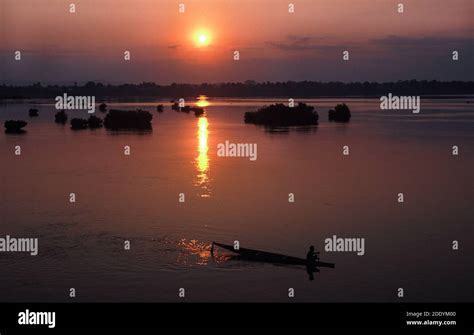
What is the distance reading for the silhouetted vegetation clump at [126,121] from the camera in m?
80.1

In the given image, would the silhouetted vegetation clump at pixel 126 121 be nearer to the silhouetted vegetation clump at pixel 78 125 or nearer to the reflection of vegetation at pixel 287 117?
the silhouetted vegetation clump at pixel 78 125

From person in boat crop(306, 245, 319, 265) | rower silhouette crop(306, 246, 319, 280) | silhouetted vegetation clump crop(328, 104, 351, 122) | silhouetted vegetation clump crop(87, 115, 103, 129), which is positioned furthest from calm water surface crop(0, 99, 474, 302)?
silhouetted vegetation clump crop(328, 104, 351, 122)

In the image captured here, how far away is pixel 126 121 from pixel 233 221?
5586 centimetres

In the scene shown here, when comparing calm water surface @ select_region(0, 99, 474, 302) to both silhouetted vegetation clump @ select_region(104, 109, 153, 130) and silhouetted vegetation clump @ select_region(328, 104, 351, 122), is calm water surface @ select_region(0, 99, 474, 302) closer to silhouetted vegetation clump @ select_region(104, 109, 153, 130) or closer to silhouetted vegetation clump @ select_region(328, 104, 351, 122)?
silhouetted vegetation clump @ select_region(104, 109, 153, 130)

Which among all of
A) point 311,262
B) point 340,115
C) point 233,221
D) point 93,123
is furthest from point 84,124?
point 311,262

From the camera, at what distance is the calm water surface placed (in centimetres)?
1950

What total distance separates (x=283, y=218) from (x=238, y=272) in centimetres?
729

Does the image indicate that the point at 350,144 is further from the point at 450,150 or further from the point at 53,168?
the point at 53,168

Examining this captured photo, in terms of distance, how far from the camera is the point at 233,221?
1062 inches

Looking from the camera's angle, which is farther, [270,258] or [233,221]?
[233,221]

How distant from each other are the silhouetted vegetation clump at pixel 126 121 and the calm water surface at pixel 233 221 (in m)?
26.3

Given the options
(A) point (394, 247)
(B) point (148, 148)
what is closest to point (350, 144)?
(B) point (148, 148)

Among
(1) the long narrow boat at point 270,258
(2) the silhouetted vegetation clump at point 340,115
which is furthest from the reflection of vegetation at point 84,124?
(1) the long narrow boat at point 270,258

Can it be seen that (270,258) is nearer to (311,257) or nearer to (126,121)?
(311,257)
